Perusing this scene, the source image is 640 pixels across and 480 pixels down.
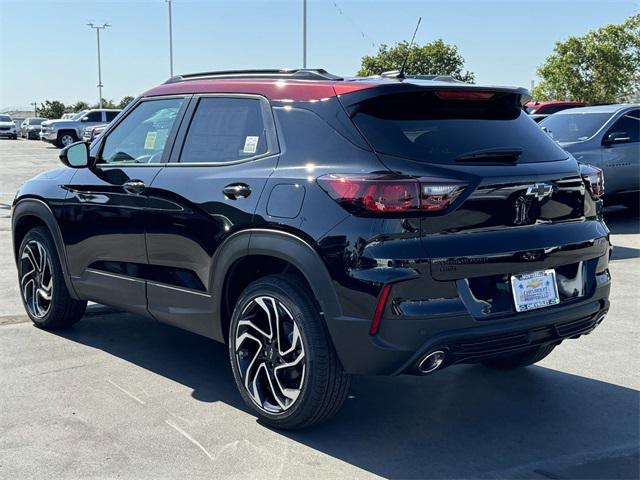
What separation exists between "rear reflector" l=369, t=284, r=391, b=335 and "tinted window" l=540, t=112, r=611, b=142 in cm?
913

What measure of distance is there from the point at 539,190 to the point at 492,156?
0.29 m

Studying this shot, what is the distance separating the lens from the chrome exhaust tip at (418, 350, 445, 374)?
3.55m

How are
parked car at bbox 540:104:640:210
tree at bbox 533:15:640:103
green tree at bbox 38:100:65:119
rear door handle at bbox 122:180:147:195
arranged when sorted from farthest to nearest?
green tree at bbox 38:100:65:119
tree at bbox 533:15:640:103
parked car at bbox 540:104:640:210
rear door handle at bbox 122:180:147:195

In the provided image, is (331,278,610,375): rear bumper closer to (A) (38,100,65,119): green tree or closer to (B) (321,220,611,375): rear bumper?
(B) (321,220,611,375): rear bumper

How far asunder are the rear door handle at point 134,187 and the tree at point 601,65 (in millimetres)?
44910

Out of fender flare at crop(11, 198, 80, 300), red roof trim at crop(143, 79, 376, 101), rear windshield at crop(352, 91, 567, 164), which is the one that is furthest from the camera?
fender flare at crop(11, 198, 80, 300)

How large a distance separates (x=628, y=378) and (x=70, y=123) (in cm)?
3455

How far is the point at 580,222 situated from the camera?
4.04 metres

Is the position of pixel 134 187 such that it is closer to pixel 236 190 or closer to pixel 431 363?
pixel 236 190

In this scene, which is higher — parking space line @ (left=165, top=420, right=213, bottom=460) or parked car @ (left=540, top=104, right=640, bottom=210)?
parked car @ (left=540, top=104, right=640, bottom=210)

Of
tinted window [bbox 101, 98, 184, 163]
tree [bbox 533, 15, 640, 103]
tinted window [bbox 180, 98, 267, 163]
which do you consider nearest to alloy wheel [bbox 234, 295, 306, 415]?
tinted window [bbox 180, 98, 267, 163]

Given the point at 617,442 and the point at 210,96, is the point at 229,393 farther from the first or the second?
the point at 617,442

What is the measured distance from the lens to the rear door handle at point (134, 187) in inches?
187

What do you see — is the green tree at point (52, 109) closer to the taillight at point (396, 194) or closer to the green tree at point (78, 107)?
the green tree at point (78, 107)
